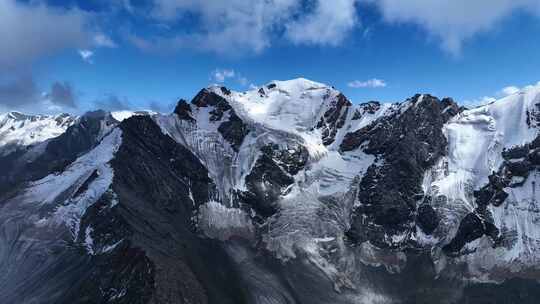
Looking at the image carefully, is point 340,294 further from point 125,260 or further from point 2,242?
point 2,242

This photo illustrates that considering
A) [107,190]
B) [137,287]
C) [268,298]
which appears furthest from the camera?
[107,190]

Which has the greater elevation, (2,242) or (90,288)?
(2,242)

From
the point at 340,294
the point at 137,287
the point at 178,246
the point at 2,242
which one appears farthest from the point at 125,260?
the point at 340,294

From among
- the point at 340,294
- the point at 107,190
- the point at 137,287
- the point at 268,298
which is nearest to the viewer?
the point at 137,287

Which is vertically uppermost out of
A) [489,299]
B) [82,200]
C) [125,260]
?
[82,200]

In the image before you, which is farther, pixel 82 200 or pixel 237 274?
pixel 82 200

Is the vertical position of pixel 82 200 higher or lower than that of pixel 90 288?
higher

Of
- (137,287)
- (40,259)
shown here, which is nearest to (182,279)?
(137,287)

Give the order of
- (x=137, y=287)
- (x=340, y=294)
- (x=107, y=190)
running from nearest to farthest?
(x=137, y=287) → (x=340, y=294) → (x=107, y=190)

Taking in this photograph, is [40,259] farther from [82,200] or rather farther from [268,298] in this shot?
[268,298]
